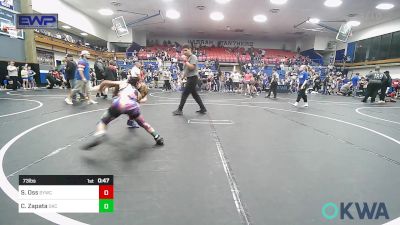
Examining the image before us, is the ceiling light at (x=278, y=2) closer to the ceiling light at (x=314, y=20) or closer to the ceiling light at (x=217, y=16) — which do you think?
the ceiling light at (x=217, y=16)

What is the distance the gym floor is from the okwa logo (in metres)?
0.04

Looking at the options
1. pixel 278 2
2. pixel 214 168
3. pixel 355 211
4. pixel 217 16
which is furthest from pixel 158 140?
pixel 217 16

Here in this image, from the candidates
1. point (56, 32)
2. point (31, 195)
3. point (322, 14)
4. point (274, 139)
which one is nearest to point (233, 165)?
point (274, 139)

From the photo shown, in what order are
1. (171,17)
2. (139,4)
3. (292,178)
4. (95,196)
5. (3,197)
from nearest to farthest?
1. (95,196)
2. (3,197)
3. (292,178)
4. (139,4)
5. (171,17)

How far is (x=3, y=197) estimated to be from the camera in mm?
2133

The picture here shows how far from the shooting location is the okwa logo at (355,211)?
6.46 ft

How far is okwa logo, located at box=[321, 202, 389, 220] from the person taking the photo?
6.46ft

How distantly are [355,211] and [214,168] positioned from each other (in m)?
1.42

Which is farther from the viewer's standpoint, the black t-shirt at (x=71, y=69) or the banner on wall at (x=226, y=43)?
the banner on wall at (x=226, y=43)

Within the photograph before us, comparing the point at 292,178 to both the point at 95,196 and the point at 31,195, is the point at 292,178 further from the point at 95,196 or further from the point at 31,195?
the point at 31,195

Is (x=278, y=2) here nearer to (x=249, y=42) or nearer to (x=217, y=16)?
(x=217, y=16)

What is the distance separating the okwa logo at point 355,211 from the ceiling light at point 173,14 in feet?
67.3

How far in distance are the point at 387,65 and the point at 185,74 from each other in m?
22.7

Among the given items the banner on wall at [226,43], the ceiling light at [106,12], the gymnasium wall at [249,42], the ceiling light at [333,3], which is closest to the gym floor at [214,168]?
the ceiling light at [333,3]
